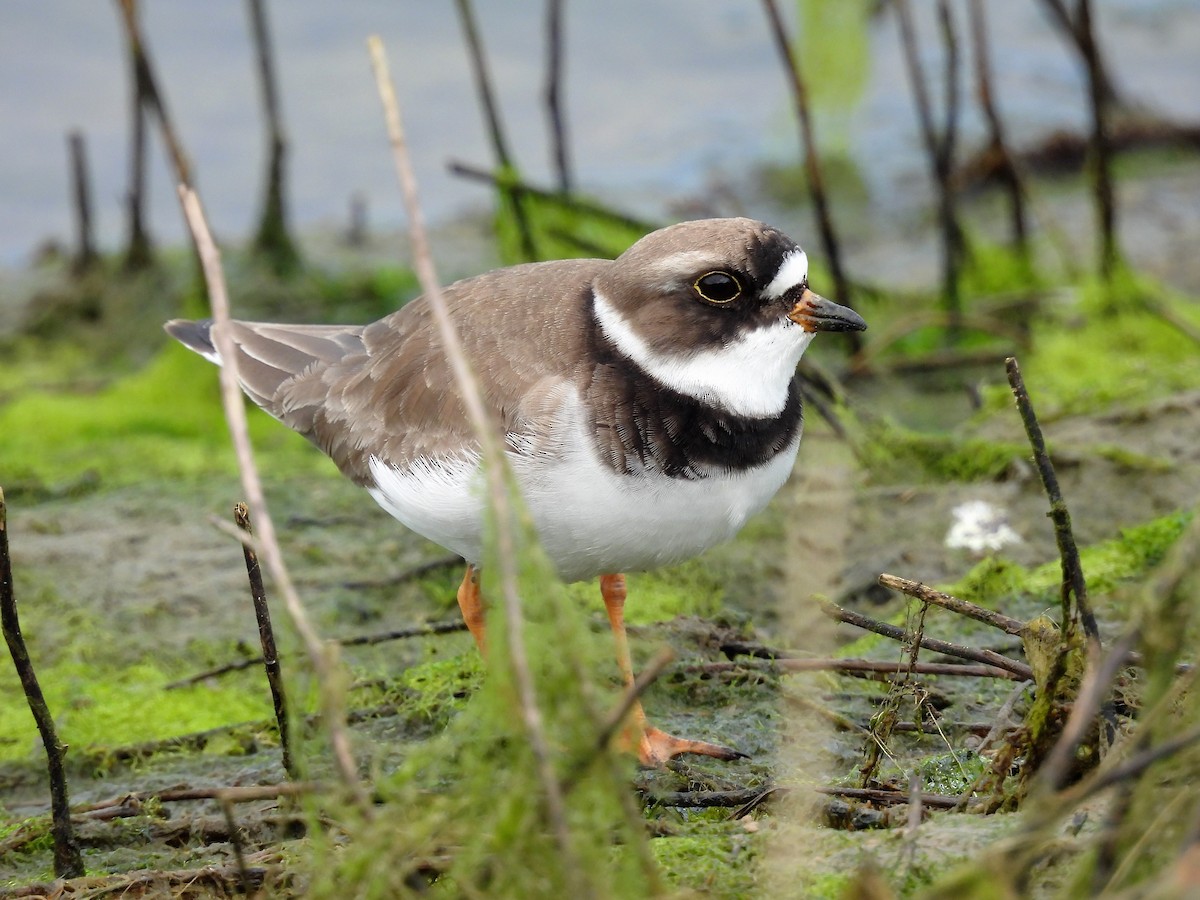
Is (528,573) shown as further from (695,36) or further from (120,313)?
(695,36)

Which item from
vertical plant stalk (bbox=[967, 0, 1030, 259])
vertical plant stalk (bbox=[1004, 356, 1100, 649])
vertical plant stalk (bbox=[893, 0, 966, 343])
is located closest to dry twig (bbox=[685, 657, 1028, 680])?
vertical plant stalk (bbox=[1004, 356, 1100, 649])

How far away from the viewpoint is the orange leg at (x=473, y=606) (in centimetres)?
514

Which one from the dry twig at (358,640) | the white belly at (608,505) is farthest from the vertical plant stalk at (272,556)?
the dry twig at (358,640)

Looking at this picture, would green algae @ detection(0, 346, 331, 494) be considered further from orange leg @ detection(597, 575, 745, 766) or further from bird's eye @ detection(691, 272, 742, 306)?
bird's eye @ detection(691, 272, 742, 306)

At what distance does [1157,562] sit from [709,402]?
2.09 m

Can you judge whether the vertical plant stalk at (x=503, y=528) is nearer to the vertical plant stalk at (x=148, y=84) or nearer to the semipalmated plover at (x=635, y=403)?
the semipalmated plover at (x=635, y=403)

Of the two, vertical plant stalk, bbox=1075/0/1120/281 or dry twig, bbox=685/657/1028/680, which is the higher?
vertical plant stalk, bbox=1075/0/1120/281

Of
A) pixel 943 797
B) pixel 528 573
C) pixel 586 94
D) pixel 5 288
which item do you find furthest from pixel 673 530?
pixel 586 94

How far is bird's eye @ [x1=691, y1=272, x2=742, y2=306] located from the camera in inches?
169

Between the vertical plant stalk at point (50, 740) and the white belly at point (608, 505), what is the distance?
1.29m

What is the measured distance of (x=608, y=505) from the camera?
4.11 meters

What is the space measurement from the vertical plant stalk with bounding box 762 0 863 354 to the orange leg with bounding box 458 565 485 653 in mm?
2869

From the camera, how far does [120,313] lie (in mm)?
10195

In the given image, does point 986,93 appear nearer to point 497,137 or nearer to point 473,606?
point 497,137
